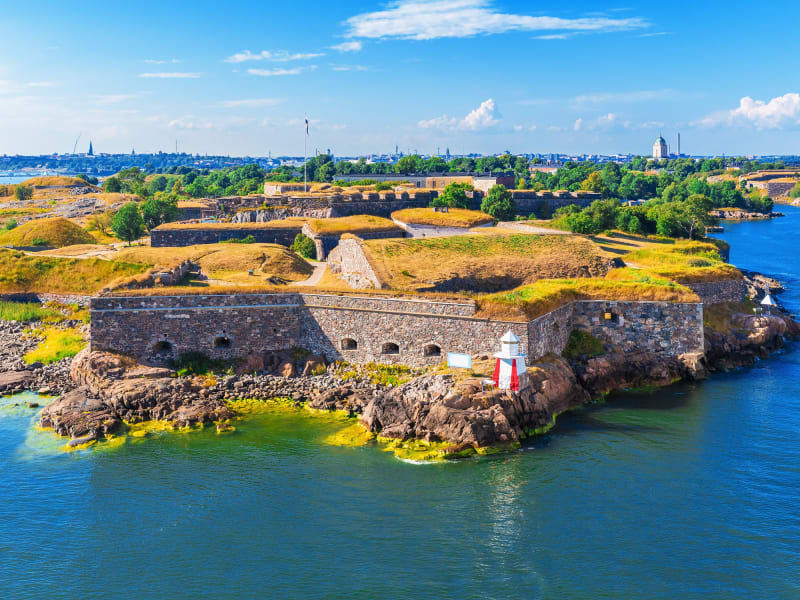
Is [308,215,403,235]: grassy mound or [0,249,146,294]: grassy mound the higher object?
[308,215,403,235]: grassy mound

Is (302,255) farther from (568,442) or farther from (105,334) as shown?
(568,442)

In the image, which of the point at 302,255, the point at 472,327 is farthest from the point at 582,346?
the point at 302,255

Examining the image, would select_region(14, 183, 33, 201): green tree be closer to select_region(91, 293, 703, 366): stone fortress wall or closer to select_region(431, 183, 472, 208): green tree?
select_region(431, 183, 472, 208): green tree

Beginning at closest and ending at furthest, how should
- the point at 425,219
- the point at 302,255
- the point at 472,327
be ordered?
the point at 472,327 → the point at 302,255 → the point at 425,219

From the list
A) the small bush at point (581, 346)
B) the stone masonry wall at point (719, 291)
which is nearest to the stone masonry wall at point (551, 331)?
the small bush at point (581, 346)

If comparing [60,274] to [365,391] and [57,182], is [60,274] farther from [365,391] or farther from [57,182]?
[57,182]

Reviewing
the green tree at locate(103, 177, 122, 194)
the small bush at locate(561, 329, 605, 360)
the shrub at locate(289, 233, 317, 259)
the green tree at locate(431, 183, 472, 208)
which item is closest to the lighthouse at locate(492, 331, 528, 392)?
the small bush at locate(561, 329, 605, 360)

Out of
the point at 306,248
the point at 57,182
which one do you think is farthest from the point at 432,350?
the point at 57,182
